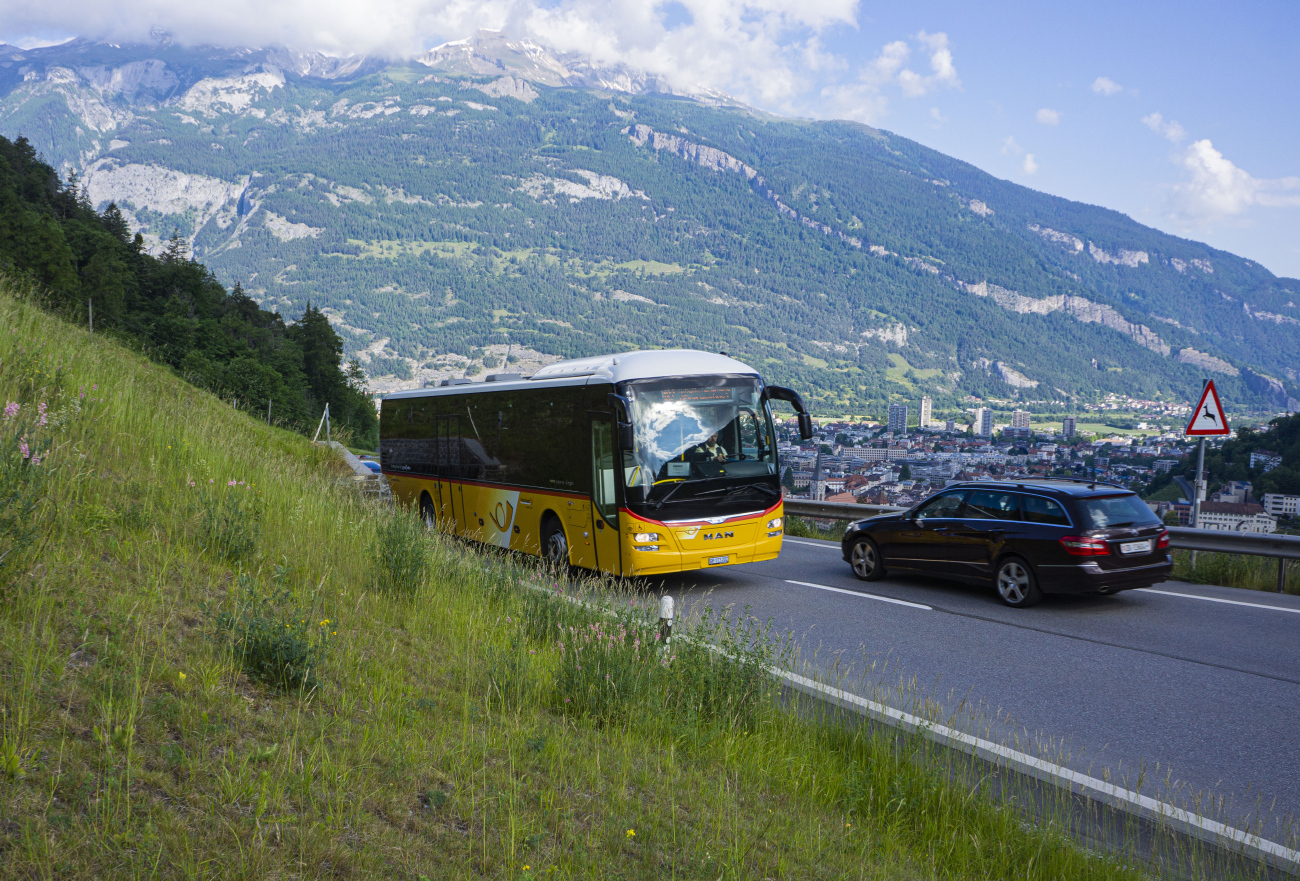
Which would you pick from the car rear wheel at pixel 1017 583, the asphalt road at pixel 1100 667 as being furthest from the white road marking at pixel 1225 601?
the car rear wheel at pixel 1017 583

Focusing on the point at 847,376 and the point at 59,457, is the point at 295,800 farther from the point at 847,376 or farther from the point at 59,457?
the point at 847,376

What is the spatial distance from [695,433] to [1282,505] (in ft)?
36.5

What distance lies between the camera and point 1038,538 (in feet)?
32.1

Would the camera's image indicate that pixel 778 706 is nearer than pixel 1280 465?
Yes

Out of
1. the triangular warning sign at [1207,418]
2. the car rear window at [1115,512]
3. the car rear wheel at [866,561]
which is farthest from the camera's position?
the triangular warning sign at [1207,418]

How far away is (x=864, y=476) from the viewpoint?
22656 millimetres

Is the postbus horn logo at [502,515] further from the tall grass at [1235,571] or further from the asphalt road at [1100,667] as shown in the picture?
the tall grass at [1235,571]

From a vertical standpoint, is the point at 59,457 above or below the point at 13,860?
above

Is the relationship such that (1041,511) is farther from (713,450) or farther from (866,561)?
(713,450)

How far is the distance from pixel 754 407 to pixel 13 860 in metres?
9.67

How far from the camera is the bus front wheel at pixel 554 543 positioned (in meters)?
11.6

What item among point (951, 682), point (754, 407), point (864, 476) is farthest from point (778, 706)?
point (864, 476)

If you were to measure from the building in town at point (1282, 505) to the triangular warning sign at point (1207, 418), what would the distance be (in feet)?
7.87

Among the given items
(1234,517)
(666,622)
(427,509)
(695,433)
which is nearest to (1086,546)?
(695,433)
